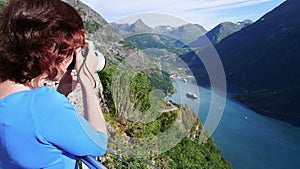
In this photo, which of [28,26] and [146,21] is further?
[146,21]

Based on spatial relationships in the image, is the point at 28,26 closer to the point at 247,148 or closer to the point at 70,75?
the point at 70,75

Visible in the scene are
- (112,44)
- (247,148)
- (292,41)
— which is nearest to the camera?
(112,44)

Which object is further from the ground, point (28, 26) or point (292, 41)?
point (28, 26)

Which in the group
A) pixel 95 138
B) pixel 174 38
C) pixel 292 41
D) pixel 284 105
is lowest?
pixel 284 105

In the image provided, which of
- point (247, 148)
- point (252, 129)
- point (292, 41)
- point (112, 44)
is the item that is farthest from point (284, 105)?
point (112, 44)

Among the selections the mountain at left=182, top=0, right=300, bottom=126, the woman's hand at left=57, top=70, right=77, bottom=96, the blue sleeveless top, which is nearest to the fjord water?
the mountain at left=182, top=0, right=300, bottom=126

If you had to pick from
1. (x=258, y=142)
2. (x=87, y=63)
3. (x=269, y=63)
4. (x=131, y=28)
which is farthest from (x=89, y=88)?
(x=269, y=63)
